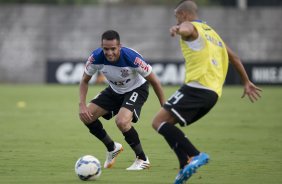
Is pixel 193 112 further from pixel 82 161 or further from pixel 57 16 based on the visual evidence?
pixel 57 16

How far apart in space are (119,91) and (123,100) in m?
0.15

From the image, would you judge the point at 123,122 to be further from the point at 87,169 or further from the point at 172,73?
the point at 172,73

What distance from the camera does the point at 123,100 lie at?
10.9 m

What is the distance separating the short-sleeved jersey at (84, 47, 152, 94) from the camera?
1039cm

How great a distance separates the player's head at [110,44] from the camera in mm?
9906

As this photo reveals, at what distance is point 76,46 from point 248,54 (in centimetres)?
953

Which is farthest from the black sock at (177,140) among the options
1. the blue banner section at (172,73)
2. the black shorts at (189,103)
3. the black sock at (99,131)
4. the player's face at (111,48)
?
the blue banner section at (172,73)

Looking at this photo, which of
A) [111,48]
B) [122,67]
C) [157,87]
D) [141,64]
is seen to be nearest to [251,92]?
[157,87]

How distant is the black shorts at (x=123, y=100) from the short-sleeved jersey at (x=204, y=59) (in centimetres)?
233

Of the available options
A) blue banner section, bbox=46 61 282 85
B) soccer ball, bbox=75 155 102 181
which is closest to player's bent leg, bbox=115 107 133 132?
soccer ball, bbox=75 155 102 181

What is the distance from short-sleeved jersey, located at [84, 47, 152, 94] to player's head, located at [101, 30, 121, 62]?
1.08 ft

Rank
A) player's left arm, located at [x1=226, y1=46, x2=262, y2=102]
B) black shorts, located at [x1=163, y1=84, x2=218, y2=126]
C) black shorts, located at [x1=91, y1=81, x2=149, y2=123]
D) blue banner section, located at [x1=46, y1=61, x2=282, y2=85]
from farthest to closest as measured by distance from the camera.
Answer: blue banner section, located at [x1=46, y1=61, x2=282, y2=85]
black shorts, located at [x1=91, y1=81, x2=149, y2=123]
player's left arm, located at [x1=226, y1=46, x2=262, y2=102]
black shorts, located at [x1=163, y1=84, x2=218, y2=126]

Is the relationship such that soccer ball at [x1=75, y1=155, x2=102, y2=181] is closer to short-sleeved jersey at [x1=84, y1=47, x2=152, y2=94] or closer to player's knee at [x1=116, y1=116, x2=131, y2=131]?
player's knee at [x1=116, y1=116, x2=131, y2=131]

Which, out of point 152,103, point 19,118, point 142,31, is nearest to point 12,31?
point 142,31
